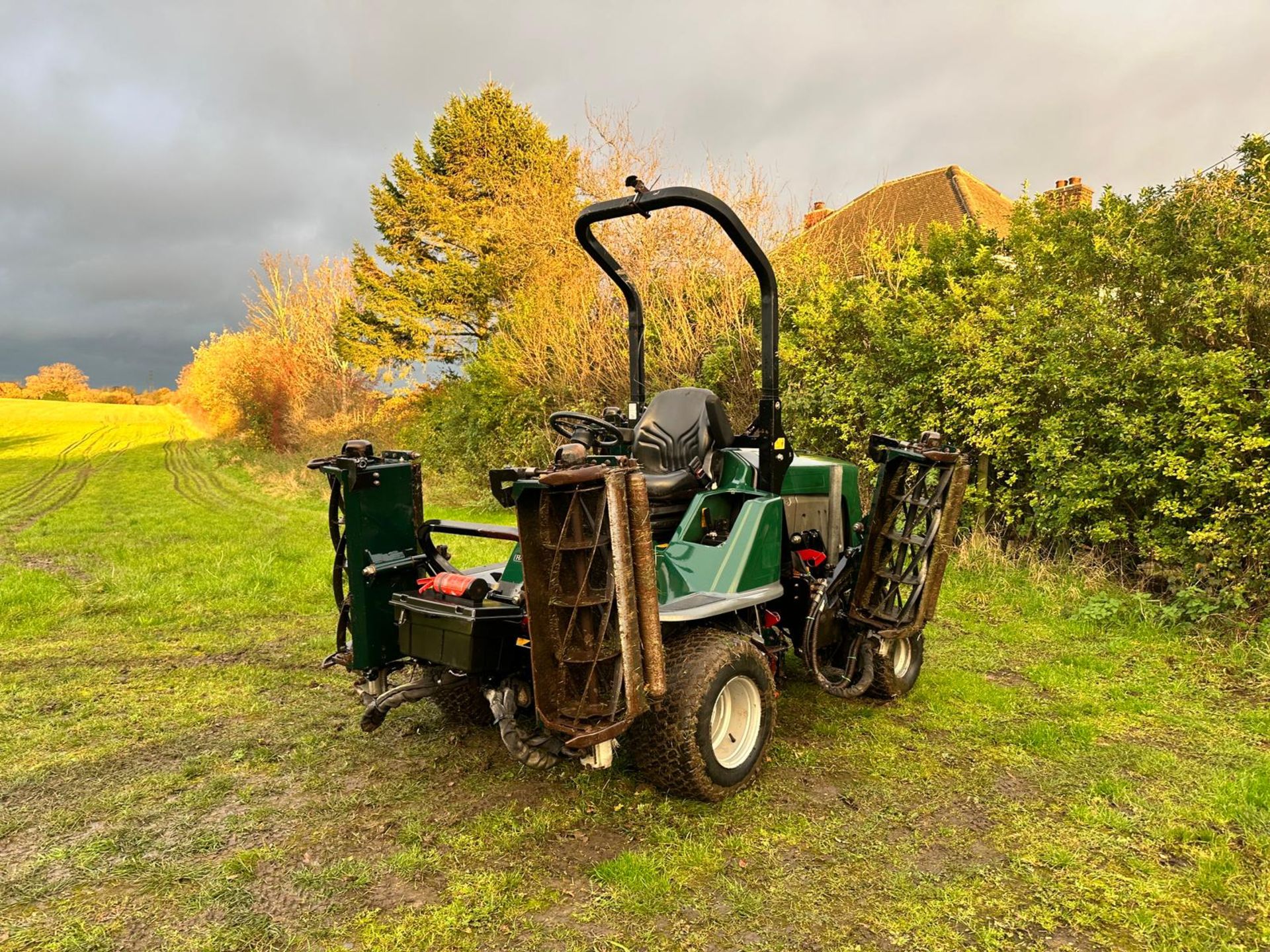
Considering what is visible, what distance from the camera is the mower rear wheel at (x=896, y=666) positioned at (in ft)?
13.2

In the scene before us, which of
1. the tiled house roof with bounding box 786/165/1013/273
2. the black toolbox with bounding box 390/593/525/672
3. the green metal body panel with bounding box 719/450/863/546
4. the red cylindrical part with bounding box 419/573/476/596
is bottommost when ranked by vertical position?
the black toolbox with bounding box 390/593/525/672

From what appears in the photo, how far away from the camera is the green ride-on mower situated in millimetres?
2689

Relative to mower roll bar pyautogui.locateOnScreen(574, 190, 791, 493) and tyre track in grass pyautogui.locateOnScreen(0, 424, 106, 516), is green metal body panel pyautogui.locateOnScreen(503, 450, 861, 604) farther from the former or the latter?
tyre track in grass pyautogui.locateOnScreen(0, 424, 106, 516)

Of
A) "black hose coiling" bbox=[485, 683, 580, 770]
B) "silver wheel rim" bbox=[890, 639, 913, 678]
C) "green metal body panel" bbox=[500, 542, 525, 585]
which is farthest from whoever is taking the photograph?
"silver wheel rim" bbox=[890, 639, 913, 678]

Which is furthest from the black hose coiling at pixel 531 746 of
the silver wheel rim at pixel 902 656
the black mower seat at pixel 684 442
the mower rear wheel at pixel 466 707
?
the silver wheel rim at pixel 902 656

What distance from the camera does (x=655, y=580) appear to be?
8.82ft

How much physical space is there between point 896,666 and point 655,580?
241cm

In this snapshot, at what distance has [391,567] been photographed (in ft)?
11.4

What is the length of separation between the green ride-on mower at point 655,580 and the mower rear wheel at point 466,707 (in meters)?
0.01


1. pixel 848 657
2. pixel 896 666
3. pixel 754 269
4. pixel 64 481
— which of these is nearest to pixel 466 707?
pixel 848 657

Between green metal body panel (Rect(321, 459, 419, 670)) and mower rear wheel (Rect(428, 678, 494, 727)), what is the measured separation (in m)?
0.55

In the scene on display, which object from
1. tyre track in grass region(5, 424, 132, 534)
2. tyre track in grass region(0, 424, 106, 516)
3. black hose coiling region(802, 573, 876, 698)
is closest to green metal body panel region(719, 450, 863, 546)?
black hose coiling region(802, 573, 876, 698)

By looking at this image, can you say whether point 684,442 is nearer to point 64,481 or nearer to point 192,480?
point 192,480

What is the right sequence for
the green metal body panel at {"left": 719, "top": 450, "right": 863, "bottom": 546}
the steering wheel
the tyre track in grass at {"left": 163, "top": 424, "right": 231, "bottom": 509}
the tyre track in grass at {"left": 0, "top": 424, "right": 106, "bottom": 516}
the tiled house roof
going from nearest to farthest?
the green metal body panel at {"left": 719, "top": 450, "right": 863, "bottom": 546}, the steering wheel, the tiled house roof, the tyre track in grass at {"left": 0, "top": 424, "right": 106, "bottom": 516}, the tyre track in grass at {"left": 163, "top": 424, "right": 231, "bottom": 509}
